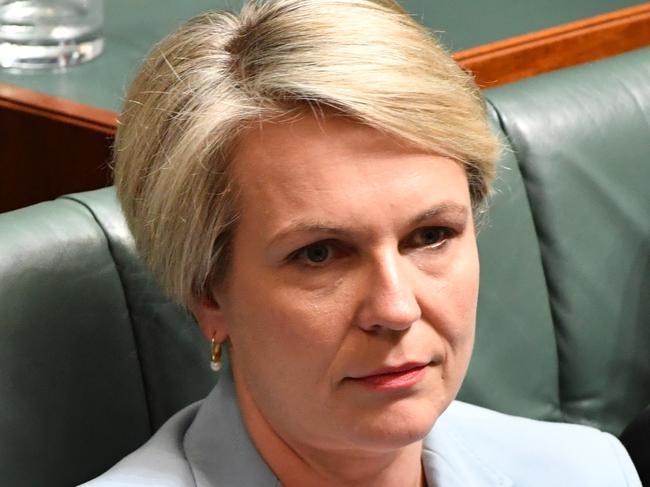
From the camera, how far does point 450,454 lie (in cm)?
158

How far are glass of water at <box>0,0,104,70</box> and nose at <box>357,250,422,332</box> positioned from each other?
113 cm

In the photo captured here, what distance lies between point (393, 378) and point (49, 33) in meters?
1.24

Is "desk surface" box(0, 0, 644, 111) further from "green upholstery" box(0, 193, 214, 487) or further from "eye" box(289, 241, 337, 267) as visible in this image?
"eye" box(289, 241, 337, 267)

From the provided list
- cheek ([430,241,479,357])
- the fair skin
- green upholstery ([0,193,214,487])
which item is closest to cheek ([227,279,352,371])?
the fair skin

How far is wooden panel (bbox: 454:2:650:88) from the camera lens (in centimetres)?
232

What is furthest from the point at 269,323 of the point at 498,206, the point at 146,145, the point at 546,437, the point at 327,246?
the point at 498,206

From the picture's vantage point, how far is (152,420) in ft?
5.36

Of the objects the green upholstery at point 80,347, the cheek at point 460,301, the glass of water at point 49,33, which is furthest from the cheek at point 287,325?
the glass of water at point 49,33

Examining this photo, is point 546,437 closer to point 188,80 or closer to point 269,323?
point 269,323

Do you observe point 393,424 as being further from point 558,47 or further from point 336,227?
point 558,47

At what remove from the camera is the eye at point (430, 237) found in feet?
4.54

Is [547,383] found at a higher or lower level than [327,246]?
lower

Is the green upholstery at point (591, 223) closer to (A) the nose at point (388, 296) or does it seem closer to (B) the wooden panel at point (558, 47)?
(B) the wooden panel at point (558, 47)

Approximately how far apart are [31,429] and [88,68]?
0.94 metres
